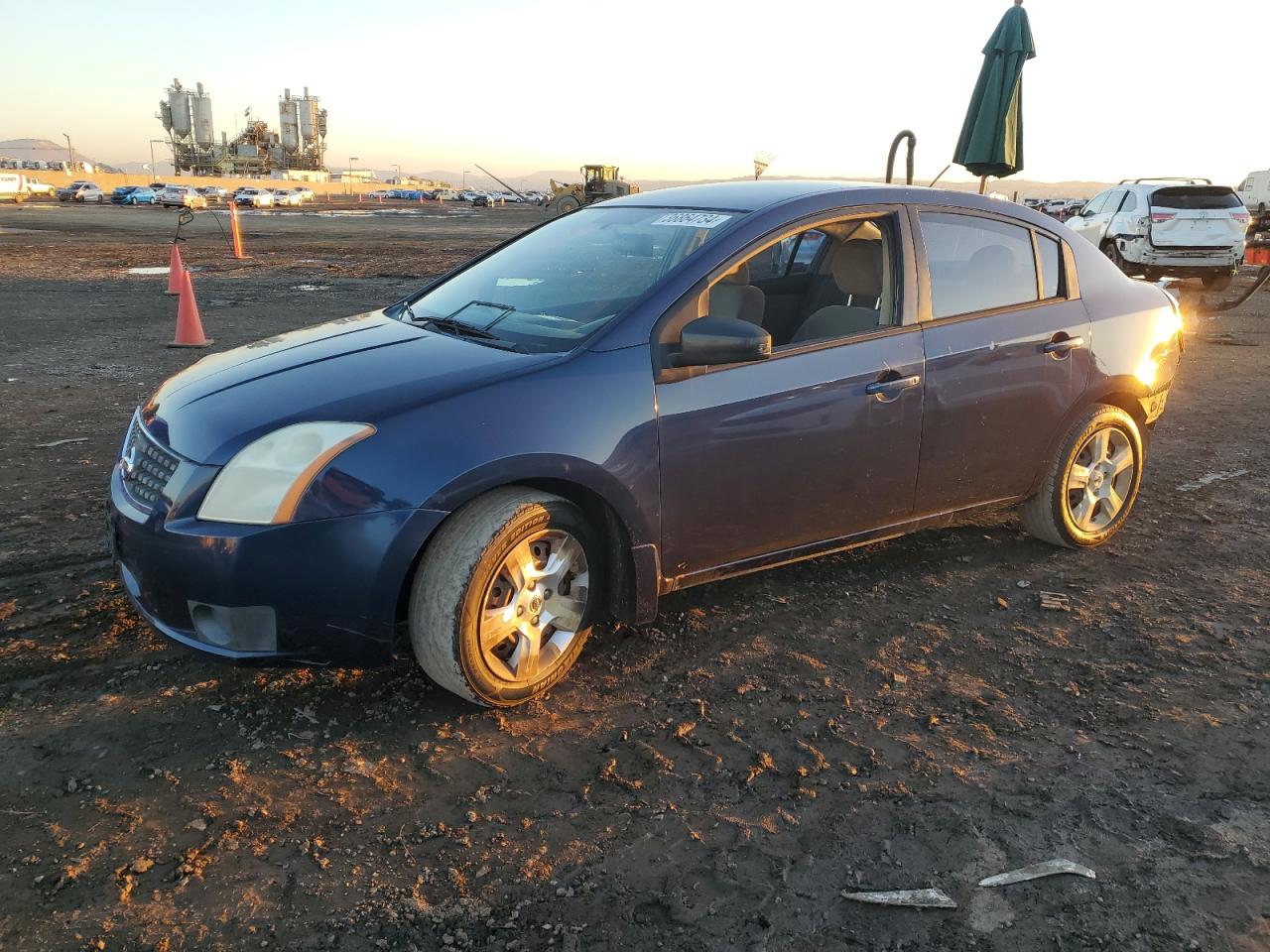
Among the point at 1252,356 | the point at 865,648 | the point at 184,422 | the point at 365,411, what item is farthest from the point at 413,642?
the point at 1252,356

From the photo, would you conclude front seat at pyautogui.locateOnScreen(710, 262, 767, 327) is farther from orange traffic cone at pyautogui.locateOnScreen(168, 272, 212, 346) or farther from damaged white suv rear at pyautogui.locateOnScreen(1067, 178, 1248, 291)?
damaged white suv rear at pyautogui.locateOnScreen(1067, 178, 1248, 291)

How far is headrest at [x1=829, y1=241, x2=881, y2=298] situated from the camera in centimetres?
388

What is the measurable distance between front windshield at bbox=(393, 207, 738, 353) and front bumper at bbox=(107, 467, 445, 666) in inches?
34.9

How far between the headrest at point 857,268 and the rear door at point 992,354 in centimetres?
20

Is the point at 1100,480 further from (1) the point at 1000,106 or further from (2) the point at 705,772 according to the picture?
(1) the point at 1000,106

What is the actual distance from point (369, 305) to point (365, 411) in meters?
10.3

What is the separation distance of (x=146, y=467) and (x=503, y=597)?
123 centimetres

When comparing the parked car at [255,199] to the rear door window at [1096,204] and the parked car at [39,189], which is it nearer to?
the parked car at [39,189]

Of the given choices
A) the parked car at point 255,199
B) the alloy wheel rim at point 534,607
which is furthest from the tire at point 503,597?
the parked car at point 255,199

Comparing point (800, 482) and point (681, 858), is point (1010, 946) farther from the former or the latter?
point (800, 482)

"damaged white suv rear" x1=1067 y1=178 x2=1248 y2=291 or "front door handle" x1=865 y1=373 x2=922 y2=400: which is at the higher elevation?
"damaged white suv rear" x1=1067 y1=178 x2=1248 y2=291

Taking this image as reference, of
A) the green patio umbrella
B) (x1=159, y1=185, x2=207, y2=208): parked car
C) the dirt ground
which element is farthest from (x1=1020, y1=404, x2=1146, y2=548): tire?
(x1=159, y1=185, x2=207, y2=208): parked car

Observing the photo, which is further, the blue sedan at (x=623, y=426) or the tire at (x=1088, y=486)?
the tire at (x=1088, y=486)

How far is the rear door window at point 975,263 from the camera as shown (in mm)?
3834
